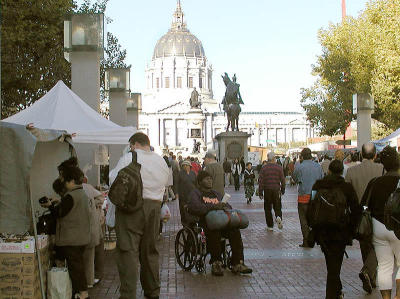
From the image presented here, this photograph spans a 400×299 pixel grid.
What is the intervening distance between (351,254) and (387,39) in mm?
24253

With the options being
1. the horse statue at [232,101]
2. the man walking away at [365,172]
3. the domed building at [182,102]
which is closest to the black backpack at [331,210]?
the man walking away at [365,172]

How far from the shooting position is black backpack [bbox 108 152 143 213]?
7.18 metres

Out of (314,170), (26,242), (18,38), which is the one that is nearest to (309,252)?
(314,170)

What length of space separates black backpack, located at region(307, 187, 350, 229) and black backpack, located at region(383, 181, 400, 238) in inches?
29.1

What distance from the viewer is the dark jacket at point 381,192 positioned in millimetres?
6941

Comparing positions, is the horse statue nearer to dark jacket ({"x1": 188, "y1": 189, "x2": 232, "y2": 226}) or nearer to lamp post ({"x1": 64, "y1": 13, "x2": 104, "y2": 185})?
lamp post ({"x1": 64, "y1": 13, "x2": 104, "y2": 185})

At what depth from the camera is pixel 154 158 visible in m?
7.78

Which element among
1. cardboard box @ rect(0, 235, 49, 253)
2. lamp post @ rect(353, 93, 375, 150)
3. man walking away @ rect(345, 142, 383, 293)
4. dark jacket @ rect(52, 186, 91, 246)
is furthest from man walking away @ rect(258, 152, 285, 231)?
lamp post @ rect(353, 93, 375, 150)

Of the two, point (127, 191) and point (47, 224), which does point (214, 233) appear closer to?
point (127, 191)

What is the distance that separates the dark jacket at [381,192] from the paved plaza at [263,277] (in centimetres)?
140

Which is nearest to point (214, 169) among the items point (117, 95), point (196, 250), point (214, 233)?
point (196, 250)

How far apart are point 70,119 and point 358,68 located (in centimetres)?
3122

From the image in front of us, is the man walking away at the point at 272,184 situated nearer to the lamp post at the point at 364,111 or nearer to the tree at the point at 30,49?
the tree at the point at 30,49

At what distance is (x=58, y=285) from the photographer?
721cm
